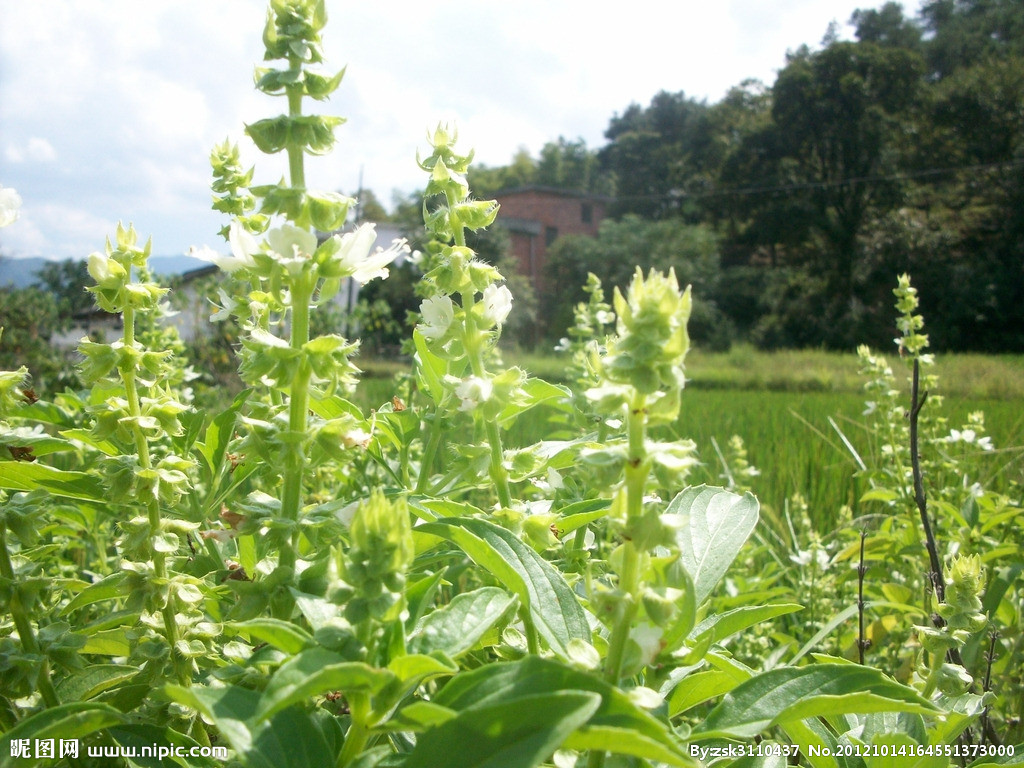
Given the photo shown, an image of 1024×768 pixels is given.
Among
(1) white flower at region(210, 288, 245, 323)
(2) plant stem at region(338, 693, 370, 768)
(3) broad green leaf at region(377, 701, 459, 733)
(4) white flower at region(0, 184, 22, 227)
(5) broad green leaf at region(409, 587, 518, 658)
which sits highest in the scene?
(4) white flower at region(0, 184, 22, 227)

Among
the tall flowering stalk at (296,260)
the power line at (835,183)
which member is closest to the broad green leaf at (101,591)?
the tall flowering stalk at (296,260)

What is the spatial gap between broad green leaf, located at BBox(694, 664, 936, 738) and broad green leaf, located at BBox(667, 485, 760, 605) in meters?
0.13

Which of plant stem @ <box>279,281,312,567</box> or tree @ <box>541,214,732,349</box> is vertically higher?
tree @ <box>541,214,732,349</box>

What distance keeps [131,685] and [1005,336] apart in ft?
99.5

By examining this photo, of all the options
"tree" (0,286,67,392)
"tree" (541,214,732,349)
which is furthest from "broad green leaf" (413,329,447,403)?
"tree" (541,214,732,349)

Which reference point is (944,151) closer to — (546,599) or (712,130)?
(712,130)

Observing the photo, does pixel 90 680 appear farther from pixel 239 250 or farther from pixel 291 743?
pixel 239 250

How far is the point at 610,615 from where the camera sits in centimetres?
64

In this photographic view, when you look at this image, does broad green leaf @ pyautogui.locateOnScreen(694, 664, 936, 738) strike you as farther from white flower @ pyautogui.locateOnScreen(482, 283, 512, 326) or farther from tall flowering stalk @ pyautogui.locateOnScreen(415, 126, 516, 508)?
white flower @ pyautogui.locateOnScreen(482, 283, 512, 326)

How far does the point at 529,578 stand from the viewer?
0.77m

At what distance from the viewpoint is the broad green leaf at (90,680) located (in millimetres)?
982

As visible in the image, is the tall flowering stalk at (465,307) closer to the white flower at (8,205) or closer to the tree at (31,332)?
the white flower at (8,205)

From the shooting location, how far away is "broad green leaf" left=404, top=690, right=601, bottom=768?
511mm

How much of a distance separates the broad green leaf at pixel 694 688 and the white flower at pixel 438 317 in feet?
1.74
